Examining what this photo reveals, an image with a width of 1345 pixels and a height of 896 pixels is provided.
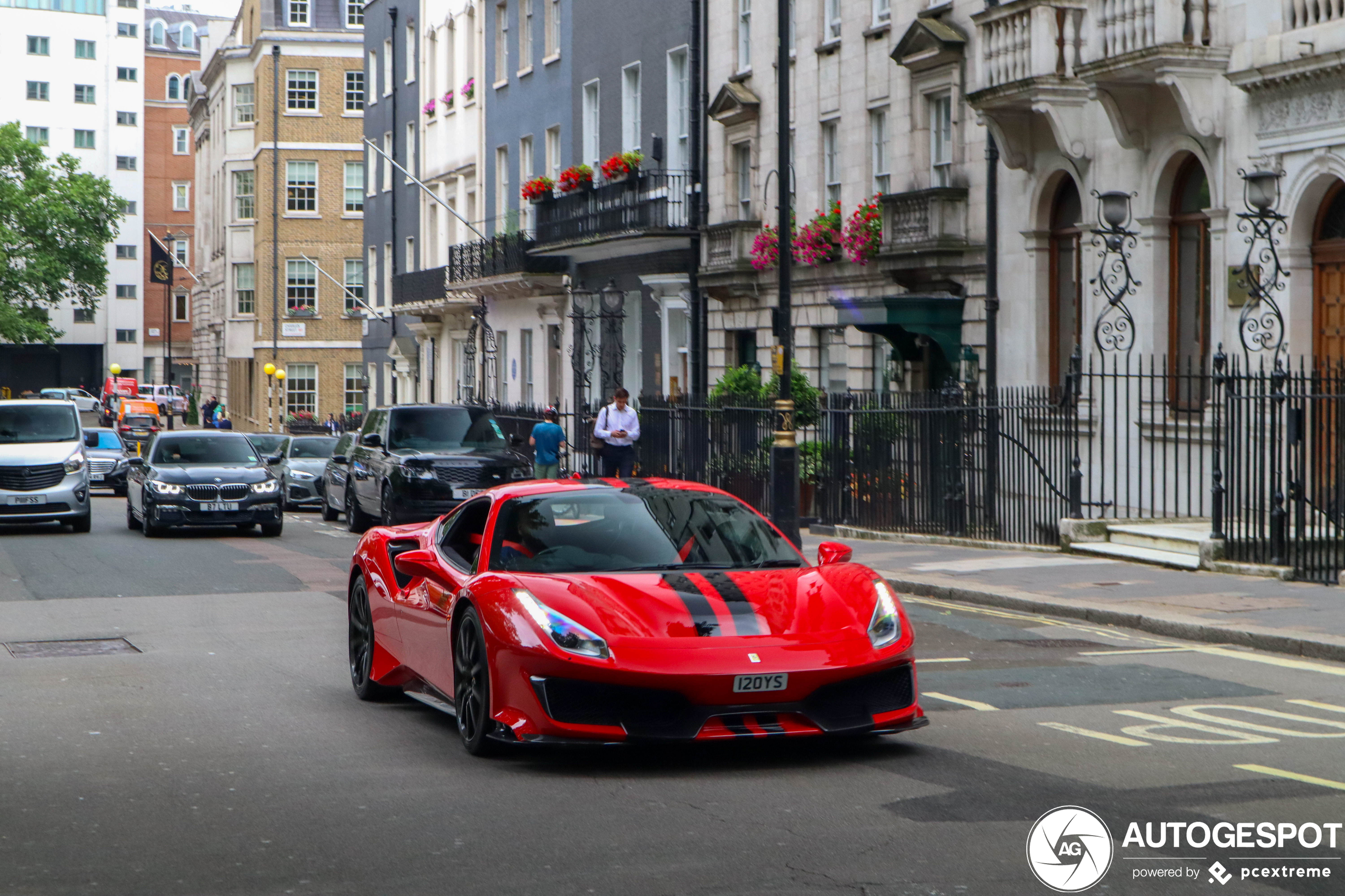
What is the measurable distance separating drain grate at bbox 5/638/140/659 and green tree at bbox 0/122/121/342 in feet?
251

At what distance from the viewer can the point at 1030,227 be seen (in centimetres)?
2423

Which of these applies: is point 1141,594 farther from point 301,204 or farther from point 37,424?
point 301,204

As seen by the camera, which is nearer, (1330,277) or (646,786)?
(646,786)

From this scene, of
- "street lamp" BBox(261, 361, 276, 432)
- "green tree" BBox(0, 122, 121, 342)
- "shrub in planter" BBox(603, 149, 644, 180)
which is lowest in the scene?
"street lamp" BBox(261, 361, 276, 432)

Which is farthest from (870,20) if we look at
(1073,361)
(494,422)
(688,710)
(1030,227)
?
(688,710)

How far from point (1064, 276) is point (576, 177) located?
1612 centimetres

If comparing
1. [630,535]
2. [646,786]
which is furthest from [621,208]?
[646,786]

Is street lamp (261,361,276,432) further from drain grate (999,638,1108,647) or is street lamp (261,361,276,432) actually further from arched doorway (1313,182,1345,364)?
drain grate (999,638,1108,647)

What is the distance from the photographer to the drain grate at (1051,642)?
12.3 m

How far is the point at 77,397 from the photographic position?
9112 cm

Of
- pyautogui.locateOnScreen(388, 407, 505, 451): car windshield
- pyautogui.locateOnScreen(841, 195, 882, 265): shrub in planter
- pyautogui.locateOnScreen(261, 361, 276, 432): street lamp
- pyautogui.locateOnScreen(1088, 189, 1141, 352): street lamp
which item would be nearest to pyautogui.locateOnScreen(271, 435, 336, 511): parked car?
pyautogui.locateOnScreen(388, 407, 505, 451): car windshield

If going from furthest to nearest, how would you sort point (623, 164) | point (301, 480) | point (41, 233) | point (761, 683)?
point (41, 233)
point (623, 164)
point (301, 480)
point (761, 683)

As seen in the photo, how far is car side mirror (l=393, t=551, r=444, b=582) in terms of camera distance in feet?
29.9

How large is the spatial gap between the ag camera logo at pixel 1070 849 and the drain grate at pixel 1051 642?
551 cm
